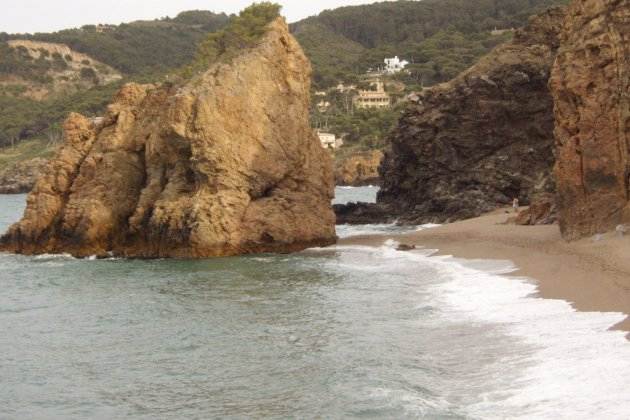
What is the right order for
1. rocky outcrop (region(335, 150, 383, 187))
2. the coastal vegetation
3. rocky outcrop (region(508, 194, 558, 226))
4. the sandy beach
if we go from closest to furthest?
1. the sandy beach
2. rocky outcrop (region(508, 194, 558, 226))
3. rocky outcrop (region(335, 150, 383, 187))
4. the coastal vegetation

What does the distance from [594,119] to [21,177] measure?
90368 mm

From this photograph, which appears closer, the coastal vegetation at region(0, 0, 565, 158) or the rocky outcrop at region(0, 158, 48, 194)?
the rocky outcrop at region(0, 158, 48, 194)

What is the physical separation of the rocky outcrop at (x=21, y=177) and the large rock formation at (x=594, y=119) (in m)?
85.4

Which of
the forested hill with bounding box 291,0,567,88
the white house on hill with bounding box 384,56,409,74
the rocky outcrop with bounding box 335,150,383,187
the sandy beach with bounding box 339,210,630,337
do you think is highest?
the forested hill with bounding box 291,0,567,88

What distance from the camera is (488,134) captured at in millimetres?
44500

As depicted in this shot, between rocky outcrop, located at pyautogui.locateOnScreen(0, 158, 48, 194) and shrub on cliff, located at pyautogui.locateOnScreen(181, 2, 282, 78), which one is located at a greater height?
shrub on cliff, located at pyautogui.locateOnScreen(181, 2, 282, 78)

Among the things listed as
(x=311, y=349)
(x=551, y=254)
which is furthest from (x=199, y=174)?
(x=311, y=349)

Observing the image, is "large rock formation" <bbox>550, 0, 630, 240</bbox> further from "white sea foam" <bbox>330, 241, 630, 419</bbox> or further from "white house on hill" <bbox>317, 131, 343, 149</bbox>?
"white house on hill" <bbox>317, 131, 343, 149</bbox>

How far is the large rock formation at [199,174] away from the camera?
102 feet

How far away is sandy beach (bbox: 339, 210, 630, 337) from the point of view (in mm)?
16859

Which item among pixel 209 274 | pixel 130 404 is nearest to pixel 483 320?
pixel 130 404

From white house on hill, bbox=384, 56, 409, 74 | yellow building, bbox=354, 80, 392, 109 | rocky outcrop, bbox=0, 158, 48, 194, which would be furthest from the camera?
white house on hill, bbox=384, 56, 409, 74

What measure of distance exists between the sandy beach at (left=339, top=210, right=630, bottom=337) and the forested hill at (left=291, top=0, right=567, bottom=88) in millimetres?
97629

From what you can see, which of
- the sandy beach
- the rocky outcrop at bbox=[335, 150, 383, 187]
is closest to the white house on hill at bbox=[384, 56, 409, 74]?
the rocky outcrop at bbox=[335, 150, 383, 187]
